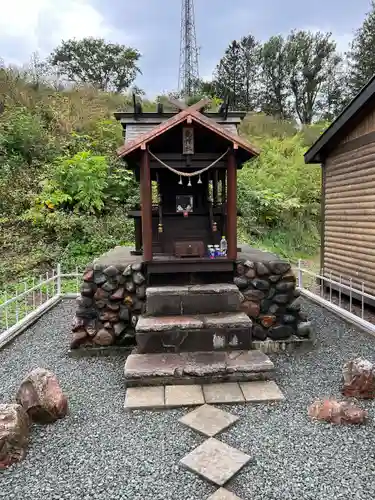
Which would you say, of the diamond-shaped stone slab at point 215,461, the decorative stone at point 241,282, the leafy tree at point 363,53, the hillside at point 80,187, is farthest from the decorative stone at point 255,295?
the leafy tree at point 363,53

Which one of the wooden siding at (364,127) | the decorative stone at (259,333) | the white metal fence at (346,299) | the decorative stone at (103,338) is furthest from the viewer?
the wooden siding at (364,127)

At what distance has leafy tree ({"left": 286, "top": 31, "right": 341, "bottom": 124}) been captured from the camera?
68.4 ft

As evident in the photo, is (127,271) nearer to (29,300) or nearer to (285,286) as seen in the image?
(285,286)

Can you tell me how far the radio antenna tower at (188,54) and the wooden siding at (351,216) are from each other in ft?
40.8

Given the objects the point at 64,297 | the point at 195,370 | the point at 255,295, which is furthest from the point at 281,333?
the point at 64,297

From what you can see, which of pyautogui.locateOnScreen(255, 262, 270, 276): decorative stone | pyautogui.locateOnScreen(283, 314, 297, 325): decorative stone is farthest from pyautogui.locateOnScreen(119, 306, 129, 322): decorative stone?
pyautogui.locateOnScreen(283, 314, 297, 325): decorative stone

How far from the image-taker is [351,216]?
248 inches

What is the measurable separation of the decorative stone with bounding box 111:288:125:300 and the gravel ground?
3.30ft

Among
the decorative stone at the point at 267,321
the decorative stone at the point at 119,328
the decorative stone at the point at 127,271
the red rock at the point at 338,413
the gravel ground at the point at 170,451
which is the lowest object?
the gravel ground at the point at 170,451

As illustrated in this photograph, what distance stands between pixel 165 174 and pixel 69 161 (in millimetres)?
5292

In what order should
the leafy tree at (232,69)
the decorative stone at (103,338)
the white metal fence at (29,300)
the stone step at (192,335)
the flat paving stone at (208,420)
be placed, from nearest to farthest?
1. the flat paving stone at (208,420)
2. the stone step at (192,335)
3. the decorative stone at (103,338)
4. the white metal fence at (29,300)
5. the leafy tree at (232,69)

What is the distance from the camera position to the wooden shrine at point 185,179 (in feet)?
13.8

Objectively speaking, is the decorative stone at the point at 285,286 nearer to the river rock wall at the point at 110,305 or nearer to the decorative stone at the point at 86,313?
the river rock wall at the point at 110,305

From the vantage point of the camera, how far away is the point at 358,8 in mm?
17797
